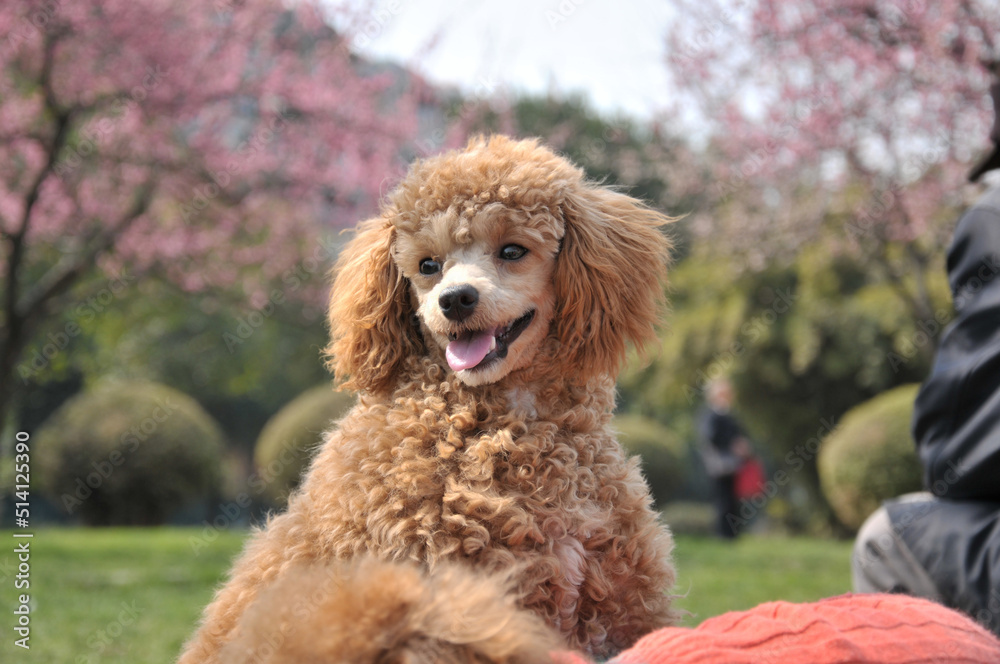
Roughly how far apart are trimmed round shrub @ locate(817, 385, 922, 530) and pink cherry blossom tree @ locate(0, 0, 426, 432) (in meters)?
7.09

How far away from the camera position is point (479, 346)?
1.93 m

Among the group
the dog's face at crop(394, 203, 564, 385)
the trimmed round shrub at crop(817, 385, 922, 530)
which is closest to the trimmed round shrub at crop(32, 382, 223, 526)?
the trimmed round shrub at crop(817, 385, 922, 530)

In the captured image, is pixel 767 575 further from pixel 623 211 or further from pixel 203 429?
pixel 203 429

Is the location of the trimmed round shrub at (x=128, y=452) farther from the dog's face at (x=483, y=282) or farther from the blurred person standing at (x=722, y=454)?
the dog's face at (x=483, y=282)

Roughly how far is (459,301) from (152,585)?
6239 mm

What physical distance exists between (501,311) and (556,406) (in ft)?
0.86

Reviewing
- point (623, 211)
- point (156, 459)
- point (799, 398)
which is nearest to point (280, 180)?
point (623, 211)

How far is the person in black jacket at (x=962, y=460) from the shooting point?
2.22 meters

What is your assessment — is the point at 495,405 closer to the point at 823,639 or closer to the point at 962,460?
the point at 823,639

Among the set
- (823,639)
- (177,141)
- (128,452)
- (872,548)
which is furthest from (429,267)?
(128,452)

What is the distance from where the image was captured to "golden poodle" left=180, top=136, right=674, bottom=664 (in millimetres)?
1706

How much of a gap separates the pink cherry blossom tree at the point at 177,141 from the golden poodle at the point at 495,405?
5.17 m

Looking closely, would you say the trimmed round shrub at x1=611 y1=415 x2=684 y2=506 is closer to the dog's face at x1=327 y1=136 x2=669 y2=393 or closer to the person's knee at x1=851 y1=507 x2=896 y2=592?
the person's knee at x1=851 y1=507 x2=896 y2=592

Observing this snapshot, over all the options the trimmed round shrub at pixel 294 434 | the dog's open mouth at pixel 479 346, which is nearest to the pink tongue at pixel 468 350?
the dog's open mouth at pixel 479 346
